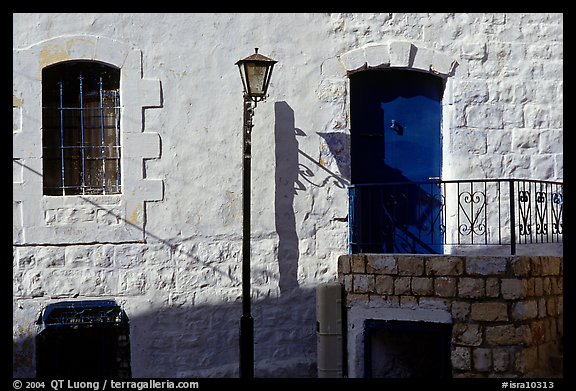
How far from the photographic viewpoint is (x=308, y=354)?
1016 centimetres

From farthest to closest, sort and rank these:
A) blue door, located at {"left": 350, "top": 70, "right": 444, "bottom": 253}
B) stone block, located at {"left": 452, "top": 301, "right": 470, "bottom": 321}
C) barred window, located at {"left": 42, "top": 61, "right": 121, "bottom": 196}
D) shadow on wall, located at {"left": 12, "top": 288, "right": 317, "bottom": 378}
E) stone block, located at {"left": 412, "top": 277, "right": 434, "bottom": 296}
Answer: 1. blue door, located at {"left": 350, "top": 70, "right": 444, "bottom": 253}
2. barred window, located at {"left": 42, "top": 61, "right": 121, "bottom": 196}
3. shadow on wall, located at {"left": 12, "top": 288, "right": 317, "bottom": 378}
4. stone block, located at {"left": 412, "top": 277, "right": 434, "bottom": 296}
5. stone block, located at {"left": 452, "top": 301, "right": 470, "bottom": 321}

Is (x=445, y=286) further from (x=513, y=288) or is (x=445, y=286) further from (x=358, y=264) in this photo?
(x=358, y=264)

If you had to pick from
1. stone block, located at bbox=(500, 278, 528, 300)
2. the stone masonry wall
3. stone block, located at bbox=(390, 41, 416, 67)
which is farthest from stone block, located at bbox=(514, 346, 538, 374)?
stone block, located at bbox=(390, 41, 416, 67)

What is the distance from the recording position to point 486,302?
30.1 feet

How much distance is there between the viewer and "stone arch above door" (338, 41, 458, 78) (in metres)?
10.2

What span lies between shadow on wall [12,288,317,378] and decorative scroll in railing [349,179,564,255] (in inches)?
36.9

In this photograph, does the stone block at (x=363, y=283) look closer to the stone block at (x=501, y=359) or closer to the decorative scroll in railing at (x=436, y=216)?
the decorative scroll in railing at (x=436, y=216)

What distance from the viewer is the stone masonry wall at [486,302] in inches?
359

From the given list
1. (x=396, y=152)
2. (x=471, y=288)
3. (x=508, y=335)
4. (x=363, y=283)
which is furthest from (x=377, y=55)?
(x=508, y=335)

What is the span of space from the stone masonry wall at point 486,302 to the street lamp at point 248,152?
1325 mm

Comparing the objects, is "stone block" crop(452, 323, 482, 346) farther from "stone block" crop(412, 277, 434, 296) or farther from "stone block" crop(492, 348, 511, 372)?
"stone block" crop(412, 277, 434, 296)

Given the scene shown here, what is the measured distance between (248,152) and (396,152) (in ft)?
6.55

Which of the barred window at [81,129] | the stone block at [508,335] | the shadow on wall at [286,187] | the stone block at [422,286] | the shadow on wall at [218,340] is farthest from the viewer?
the shadow on wall at [286,187]

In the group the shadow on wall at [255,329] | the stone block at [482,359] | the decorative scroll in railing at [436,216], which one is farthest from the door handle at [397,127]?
the stone block at [482,359]
